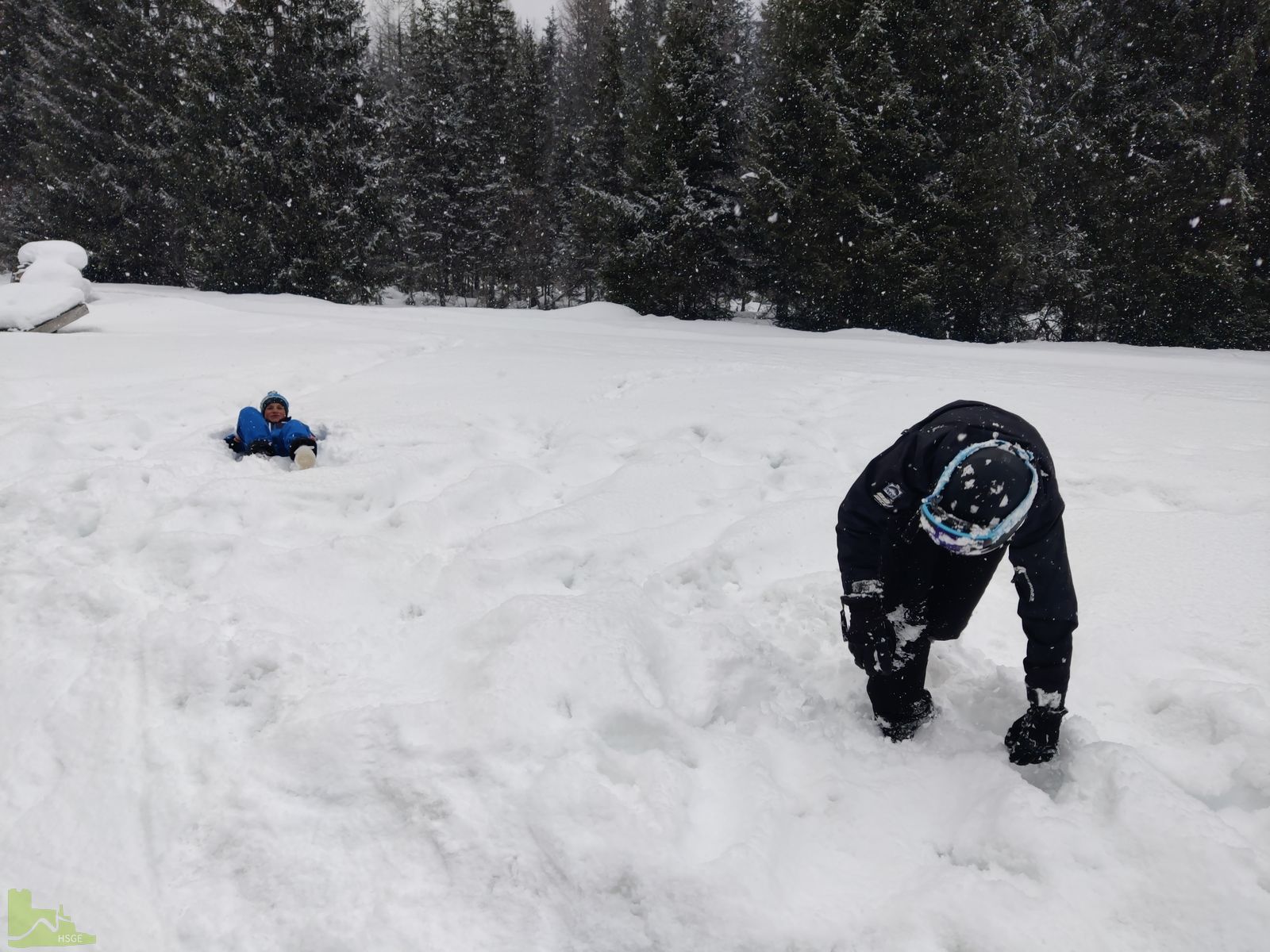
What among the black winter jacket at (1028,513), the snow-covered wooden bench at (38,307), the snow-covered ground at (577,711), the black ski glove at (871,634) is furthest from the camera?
the snow-covered wooden bench at (38,307)

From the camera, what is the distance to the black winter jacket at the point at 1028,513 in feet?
6.37

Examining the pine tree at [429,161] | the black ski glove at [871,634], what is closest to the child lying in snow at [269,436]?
the black ski glove at [871,634]

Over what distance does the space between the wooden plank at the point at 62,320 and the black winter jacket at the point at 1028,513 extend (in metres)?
11.0

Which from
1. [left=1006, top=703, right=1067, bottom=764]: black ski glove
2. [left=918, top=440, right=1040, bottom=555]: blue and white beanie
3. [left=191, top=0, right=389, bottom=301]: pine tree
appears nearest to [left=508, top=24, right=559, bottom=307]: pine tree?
[left=191, top=0, right=389, bottom=301]: pine tree

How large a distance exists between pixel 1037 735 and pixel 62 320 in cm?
1213

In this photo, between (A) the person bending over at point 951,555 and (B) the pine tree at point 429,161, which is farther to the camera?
(B) the pine tree at point 429,161

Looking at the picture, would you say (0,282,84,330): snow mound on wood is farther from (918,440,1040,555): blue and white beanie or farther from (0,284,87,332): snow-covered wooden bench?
(918,440,1040,555): blue and white beanie

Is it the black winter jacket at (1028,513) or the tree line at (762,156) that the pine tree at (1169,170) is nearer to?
the tree line at (762,156)

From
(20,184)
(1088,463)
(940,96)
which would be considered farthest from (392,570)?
(20,184)

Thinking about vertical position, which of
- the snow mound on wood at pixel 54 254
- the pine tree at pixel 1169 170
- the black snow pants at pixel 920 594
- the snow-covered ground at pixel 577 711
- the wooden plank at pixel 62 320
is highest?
the pine tree at pixel 1169 170

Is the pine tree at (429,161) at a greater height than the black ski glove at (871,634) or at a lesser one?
greater

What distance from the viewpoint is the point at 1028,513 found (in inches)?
74.6

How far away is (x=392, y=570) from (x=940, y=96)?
14954mm

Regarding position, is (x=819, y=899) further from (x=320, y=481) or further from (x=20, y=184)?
(x=20, y=184)
